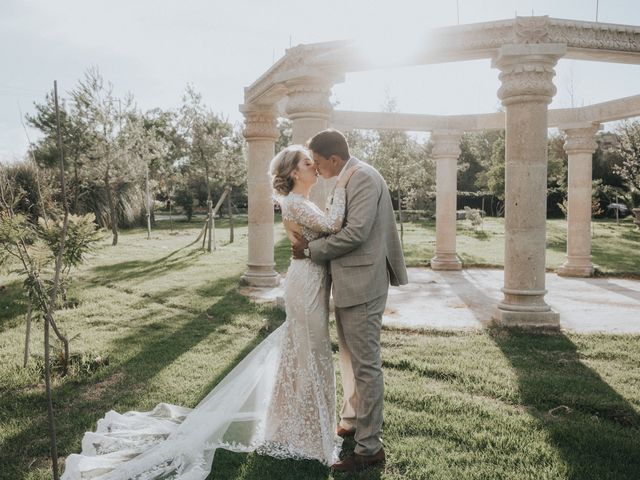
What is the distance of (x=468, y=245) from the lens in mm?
19656

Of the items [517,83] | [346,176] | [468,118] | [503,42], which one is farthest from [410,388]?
[468,118]

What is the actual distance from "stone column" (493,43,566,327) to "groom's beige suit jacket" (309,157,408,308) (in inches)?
154

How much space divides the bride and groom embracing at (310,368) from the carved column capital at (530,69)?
13.7 feet

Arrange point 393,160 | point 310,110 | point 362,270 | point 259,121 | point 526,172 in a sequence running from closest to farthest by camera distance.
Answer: point 362,270 → point 526,172 → point 310,110 → point 259,121 → point 393,160

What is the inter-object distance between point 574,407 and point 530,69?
14.7 ft

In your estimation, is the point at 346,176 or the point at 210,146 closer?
the point at 346,176

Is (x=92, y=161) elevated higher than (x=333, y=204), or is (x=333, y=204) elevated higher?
(x=92, y=161)

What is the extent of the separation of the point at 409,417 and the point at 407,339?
2.58 m

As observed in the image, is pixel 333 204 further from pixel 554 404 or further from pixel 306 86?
pixel 306 86

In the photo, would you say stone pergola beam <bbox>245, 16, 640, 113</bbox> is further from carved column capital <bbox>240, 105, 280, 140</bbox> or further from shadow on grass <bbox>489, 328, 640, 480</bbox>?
shadow on grass <bbox>489, 328, 640, 480</bbox>

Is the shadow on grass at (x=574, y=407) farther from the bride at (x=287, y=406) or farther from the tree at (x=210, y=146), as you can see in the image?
the tree at (x=210, y=146)

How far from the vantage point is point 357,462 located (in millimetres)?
3693

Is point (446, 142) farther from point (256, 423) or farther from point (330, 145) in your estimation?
point (256, 423)

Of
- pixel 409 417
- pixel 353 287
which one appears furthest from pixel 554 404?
pixel 353 287
